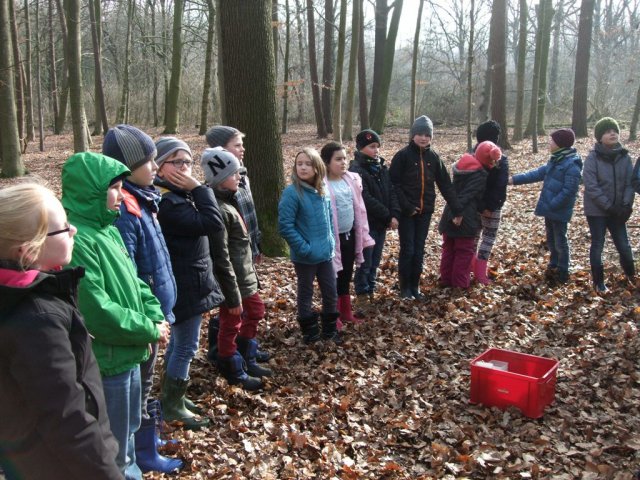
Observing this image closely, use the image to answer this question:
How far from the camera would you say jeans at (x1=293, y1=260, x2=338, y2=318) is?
18.6ft

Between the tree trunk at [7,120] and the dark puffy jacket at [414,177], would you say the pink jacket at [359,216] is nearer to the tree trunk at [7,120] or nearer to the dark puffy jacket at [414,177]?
the dark puffy jacket at [414,177]

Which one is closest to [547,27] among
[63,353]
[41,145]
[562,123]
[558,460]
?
[562,123]

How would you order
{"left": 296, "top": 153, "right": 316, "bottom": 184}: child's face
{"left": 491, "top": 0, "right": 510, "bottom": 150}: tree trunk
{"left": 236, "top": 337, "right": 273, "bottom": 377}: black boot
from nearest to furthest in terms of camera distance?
{"left": 236, "top": 337, "right": 273, "bottom": 377}: black boot < {"left": 296, "top": 153, "right": 316, "bottom": 184}: child's face < {"left": 491, "top": 0, "right": 510, "bottom": 150}: tree trunk

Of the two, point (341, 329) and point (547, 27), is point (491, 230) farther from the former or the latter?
point (547, 27)

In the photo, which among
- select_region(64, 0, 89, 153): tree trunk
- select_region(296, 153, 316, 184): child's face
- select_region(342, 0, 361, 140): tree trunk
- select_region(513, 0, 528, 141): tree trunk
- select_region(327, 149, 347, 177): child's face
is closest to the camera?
select_region(296, 153, 316, 184): child's face

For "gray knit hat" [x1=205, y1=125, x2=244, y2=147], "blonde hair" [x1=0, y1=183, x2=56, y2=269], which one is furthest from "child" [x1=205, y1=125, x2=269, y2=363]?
"blonde hair" [x1=0, y1=183, x2=56, y2=269]

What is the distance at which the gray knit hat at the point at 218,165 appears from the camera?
4.57 meters

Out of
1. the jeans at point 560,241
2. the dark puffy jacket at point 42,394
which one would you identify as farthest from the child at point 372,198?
the dark puffy jacket at point 42,394

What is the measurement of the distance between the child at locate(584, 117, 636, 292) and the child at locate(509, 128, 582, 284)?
7.8 inches

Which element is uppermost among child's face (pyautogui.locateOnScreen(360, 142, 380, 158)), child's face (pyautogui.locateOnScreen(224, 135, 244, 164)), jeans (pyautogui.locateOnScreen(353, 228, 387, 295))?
child's face (pyautogui.locateOnScreen(224, 135, 244, 164))

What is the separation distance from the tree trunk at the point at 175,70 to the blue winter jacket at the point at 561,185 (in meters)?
18.6

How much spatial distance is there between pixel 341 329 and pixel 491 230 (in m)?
2.70

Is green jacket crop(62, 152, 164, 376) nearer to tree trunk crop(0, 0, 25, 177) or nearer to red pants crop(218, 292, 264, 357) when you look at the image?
red pants crop(218, 292, 264, 357)

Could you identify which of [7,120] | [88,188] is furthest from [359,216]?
[7,120]
